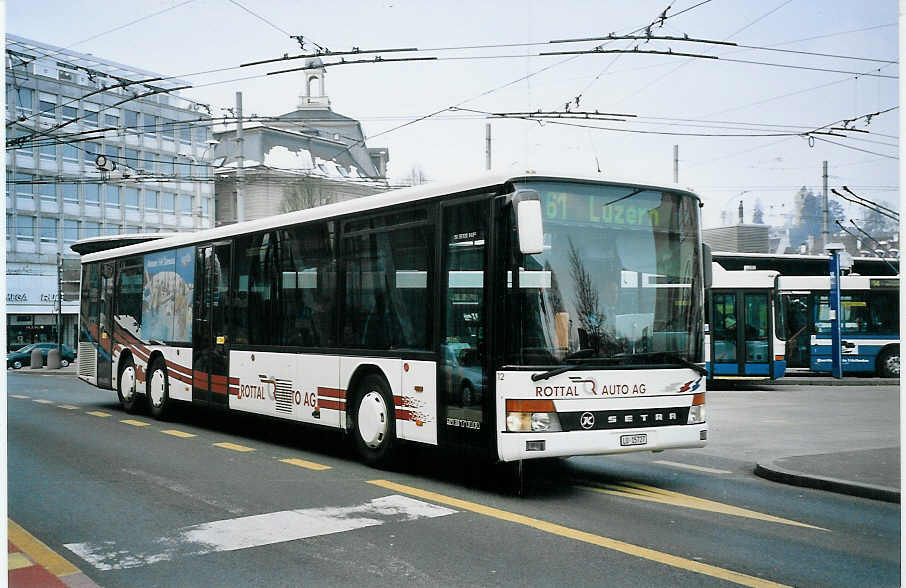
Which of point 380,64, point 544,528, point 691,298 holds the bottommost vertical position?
point 544,528

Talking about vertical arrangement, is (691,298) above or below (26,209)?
below

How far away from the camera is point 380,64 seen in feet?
46.9

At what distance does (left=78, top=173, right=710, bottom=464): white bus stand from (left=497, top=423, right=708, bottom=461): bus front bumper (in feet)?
0.04

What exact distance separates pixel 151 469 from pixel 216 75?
9.60 metres

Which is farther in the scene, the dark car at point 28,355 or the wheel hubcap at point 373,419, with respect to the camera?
the dark car at point 28,355

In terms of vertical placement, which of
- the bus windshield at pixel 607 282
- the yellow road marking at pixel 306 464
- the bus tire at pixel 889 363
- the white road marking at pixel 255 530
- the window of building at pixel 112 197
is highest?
the window of building at pixel 112 197

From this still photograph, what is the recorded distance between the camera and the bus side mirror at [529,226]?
26.7 feet

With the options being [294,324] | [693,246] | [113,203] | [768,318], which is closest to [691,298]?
[693,246]

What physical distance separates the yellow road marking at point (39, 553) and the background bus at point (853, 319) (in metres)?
23.4

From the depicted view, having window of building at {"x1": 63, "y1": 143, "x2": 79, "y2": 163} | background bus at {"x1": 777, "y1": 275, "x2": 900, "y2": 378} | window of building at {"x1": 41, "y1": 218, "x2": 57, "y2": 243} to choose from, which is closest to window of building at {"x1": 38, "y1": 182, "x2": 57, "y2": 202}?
window of building at {"x1": 41, "y1": 218, "x2": 57, "y2": 243}

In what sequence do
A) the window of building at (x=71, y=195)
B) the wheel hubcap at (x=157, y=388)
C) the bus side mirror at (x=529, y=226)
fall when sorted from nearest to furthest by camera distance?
the bus side mirror at (x=529, y=226) < the wheel hubcap at (x=157, y=388) < the window of building at (x=71, y=195)

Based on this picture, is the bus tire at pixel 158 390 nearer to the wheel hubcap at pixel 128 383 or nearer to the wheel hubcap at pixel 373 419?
the wheel hubcap at pixel 128 383

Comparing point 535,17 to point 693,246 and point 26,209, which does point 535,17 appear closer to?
point 693,246

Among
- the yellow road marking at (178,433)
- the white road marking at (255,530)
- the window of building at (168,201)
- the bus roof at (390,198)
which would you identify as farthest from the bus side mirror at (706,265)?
the window of building at (168,201)
